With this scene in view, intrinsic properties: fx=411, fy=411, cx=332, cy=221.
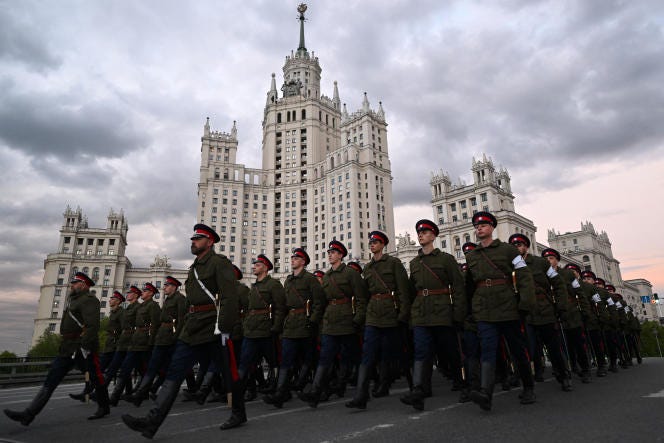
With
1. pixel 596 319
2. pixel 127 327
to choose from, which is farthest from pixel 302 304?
pixel 596 319

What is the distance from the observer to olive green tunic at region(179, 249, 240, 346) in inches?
216

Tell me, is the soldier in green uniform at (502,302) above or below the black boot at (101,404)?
above

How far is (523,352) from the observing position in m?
6.07

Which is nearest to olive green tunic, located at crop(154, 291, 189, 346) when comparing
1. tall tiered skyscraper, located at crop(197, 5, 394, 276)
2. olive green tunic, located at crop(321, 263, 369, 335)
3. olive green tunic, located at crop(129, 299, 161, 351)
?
olive green tunic, located at crop(129, 299, 161, 351)

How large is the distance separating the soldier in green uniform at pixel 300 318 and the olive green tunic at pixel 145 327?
3.64 meters

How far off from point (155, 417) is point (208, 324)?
4.14 feet

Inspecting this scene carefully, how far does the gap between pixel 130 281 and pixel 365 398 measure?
4357 inches

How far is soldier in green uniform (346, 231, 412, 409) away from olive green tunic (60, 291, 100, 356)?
482 cm

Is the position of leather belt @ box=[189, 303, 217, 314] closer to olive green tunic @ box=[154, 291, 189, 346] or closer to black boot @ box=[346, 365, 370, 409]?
black boot @ box=[346, 365, 370, 409]

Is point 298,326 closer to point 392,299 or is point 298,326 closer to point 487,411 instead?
point 392,299

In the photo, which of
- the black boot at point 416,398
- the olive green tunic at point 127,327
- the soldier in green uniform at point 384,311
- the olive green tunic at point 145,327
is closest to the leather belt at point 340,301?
the soldier in green uniform at point 384,311

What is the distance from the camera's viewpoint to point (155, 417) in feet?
15.8

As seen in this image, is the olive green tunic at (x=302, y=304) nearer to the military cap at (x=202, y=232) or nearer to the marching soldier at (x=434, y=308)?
the marching soldier at (x=434, y=308)

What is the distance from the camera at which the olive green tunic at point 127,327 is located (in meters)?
10.1
